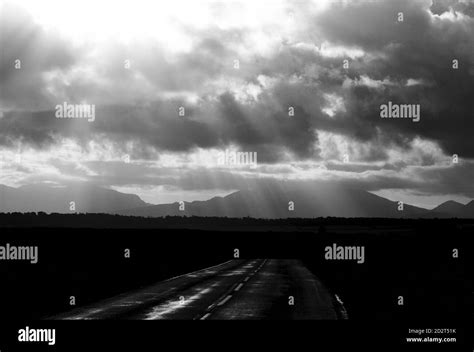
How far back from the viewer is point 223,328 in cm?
1530

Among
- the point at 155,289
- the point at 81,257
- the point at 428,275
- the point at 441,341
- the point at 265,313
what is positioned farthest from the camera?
the point at 81,257

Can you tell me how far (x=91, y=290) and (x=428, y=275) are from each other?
19.0m

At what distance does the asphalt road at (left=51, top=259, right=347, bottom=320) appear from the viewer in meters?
17.8

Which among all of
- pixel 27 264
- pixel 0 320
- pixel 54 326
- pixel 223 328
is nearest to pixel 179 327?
pixel 223 328

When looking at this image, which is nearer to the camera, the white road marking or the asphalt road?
the asphalt road

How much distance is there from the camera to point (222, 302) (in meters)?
21.0

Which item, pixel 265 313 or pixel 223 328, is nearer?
pixel 223 328

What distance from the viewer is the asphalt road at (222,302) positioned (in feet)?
58.3

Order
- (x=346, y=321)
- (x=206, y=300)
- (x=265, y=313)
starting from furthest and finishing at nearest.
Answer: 1. (x=206, y=300)
2. (x=265, y=313)
3. (x=346, y=321)

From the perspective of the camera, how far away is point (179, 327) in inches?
609

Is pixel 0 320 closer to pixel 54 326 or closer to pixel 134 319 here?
pixel 54 326

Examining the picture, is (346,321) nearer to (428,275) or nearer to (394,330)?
(394,330)

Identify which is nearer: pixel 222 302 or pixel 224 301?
pixel 222 302

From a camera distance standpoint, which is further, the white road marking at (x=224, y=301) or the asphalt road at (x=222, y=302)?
the white road marking at (x=224, y=301)
